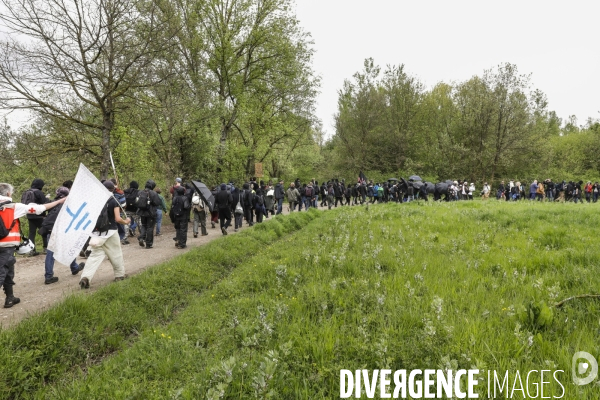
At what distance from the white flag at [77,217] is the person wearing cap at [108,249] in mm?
583

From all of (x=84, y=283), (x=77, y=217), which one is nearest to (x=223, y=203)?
(x=84, y=283)

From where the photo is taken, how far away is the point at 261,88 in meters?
25.2

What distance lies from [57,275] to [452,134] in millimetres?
39610

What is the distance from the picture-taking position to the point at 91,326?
446cm

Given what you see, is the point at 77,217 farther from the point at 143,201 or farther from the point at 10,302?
the point at 143,201

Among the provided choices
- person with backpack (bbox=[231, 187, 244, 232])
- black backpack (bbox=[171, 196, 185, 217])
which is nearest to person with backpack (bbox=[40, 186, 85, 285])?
black backpack (bbox=[171, 196, 185, 217])

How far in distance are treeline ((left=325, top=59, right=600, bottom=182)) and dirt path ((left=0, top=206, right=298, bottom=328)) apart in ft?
103

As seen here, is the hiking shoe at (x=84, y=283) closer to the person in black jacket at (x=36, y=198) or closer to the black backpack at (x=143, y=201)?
the person in black jacket at (x=36, y=198)

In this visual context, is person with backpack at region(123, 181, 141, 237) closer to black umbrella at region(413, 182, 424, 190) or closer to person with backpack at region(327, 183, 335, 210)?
person with backpack at region(327, 183, 335, 210)

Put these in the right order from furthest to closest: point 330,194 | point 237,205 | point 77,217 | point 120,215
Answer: point 330,194, point 237,205, point 120,215, point 77,217

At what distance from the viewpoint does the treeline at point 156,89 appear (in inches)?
428

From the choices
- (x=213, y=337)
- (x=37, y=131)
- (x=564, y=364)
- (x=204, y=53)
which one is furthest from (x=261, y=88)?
(x=564, y=364)

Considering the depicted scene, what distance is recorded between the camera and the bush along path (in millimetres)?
3455

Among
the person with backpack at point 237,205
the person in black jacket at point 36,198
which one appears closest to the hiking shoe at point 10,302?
the person in black jacket at point 36,198
